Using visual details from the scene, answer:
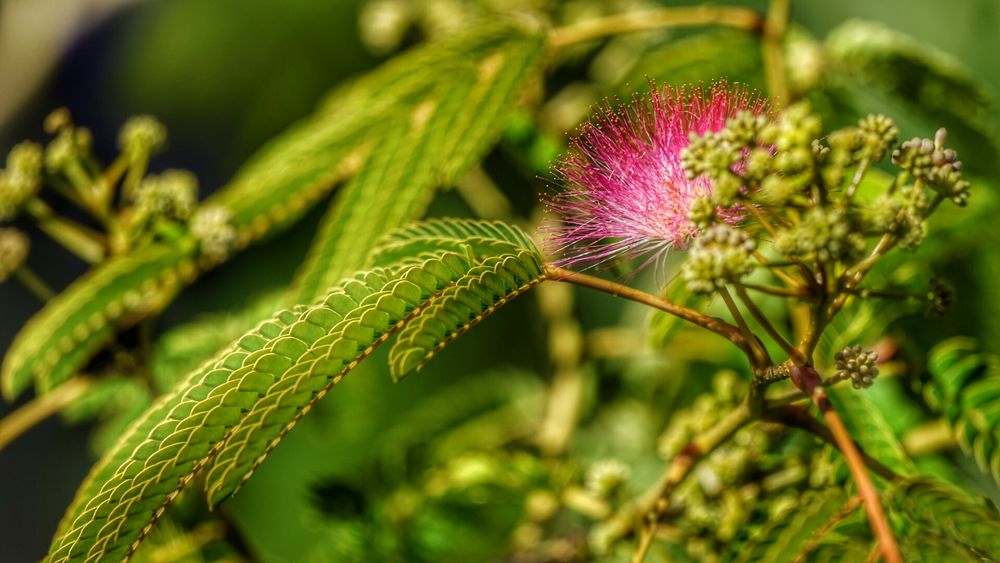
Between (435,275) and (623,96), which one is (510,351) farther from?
(435,275)

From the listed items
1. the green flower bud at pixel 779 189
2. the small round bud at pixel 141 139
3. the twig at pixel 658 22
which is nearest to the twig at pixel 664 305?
the green flower bud at pixel 779 189

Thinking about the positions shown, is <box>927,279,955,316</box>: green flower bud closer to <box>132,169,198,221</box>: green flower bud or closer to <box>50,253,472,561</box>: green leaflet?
<box>50,253,472,561</box>: green leaflet

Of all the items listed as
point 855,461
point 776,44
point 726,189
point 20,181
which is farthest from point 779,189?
point 20,181

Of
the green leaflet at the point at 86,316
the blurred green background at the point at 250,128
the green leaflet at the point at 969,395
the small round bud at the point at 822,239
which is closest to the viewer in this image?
the small round bud at the point at 822,239

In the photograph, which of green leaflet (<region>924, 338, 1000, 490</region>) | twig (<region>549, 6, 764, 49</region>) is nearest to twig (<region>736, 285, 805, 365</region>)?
green leaflet (<region>924, 338, 1000, 490</region>)

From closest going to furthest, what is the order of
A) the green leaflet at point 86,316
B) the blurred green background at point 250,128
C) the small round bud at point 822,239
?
the small round bud at point 822,239
the green leaflet at point 86,316
the blurred green background at point 250,128

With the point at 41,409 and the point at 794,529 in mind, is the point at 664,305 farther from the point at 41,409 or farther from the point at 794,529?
the point at 41,409

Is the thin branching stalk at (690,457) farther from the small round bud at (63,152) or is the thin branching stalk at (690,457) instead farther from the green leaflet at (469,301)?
the small round bud at (63,152)
